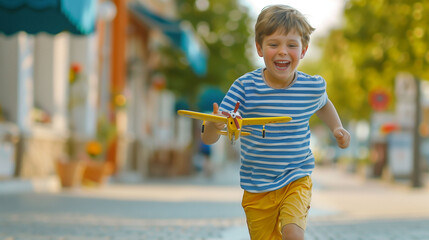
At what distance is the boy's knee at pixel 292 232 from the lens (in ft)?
12.4

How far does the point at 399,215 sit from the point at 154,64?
60.6 ft

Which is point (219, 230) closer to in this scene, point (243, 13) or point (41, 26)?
point (41, 26)

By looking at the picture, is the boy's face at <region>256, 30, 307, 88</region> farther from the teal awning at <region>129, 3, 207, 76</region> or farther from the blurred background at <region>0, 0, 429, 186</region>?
the teal awning at <region>129, 3, 207, 76</region>

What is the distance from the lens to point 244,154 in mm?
4121

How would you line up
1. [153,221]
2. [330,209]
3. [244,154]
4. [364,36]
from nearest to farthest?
1. [244,154]
2. [153,221]
3. [330,209]
4. [364,36]

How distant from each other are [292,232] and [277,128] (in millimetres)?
564

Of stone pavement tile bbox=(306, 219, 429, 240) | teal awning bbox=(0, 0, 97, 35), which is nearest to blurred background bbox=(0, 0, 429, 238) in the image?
teal awning bbox=(0, 0, 97, 35)

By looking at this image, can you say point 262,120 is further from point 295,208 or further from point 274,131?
point 295,208

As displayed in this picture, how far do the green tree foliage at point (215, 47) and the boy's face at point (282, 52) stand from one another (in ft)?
73.2

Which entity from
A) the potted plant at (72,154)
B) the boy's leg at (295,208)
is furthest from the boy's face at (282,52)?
the potted plant at (72,154)

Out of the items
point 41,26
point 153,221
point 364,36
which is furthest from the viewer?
point 364,36

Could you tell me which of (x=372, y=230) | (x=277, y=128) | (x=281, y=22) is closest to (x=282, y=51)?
(x=281, y=22)

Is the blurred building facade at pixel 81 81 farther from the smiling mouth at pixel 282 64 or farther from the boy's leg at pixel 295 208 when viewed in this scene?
the boy's leg at pixel 295 208

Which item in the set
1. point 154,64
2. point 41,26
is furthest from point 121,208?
point 154,64
